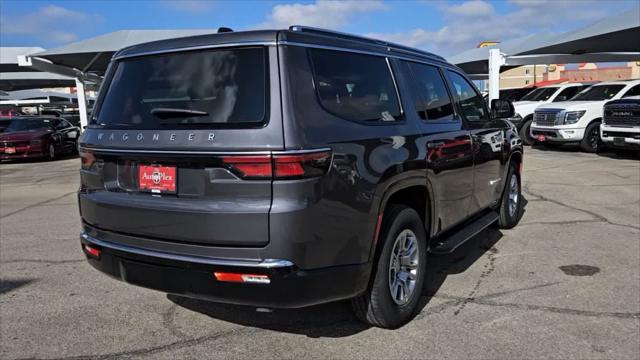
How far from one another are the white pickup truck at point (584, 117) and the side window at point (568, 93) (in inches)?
83.7

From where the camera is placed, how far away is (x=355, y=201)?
2.97 metres

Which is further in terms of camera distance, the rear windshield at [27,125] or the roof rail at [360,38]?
the rear windshield at [27,125]

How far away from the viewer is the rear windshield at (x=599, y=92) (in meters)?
15.1

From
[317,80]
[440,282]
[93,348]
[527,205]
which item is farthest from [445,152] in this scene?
[527,205]

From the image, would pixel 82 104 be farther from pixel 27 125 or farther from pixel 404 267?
pixel 404 267

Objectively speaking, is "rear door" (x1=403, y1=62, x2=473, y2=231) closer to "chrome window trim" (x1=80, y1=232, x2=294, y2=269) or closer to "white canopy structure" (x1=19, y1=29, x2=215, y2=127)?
→ "chrome window trim" (x1=80, y1=232, x2=294, y2=269)

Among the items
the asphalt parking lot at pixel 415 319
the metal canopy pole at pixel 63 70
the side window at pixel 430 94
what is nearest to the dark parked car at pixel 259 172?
the side window at pixel 430 94

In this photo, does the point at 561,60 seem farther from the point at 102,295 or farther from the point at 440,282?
the point at 102,295

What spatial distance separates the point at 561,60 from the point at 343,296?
2187 cm

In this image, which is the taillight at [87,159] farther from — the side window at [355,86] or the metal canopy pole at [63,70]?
the metal canopy pole at [63,70]

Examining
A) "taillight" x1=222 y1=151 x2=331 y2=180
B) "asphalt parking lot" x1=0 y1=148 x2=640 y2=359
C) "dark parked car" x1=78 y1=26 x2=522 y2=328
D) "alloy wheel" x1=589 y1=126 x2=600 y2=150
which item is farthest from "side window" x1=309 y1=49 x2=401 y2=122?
"alloy wheel" x1=589 y1=126 x2=600 y2=150

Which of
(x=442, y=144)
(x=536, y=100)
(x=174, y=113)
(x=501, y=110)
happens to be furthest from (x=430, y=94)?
(x=536, y=100)

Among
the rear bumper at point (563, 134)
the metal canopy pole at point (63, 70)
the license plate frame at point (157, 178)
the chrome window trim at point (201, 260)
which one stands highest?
the metal canopy pole at point (63, 70)

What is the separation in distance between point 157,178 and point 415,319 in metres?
2.05
